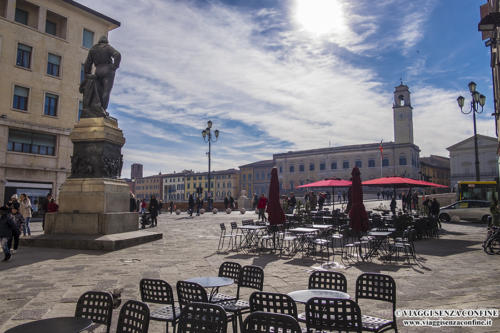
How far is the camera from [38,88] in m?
24.0

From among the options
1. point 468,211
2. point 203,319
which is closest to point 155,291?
point 203,319

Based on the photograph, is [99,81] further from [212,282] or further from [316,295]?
[316,295]

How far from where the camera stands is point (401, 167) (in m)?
67.4

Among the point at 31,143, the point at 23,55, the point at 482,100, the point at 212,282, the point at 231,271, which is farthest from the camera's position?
the point at 23,55

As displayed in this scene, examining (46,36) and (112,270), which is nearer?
(112,270)

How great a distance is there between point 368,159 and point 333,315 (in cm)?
7375

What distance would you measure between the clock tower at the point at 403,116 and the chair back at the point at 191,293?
74.6m

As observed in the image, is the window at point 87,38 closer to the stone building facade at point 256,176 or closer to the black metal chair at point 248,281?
the black metal chair at point 248,281

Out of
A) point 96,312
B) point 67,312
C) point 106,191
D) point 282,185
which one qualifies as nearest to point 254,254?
point 106,191

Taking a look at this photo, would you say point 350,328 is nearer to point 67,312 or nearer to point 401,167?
point 67,312

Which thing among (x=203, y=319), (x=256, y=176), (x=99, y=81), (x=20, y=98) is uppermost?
(x=256, y=176)

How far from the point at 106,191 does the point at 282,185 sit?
74.9 m

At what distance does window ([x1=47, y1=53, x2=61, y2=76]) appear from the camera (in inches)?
979

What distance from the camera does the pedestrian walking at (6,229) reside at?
775 centimetres
